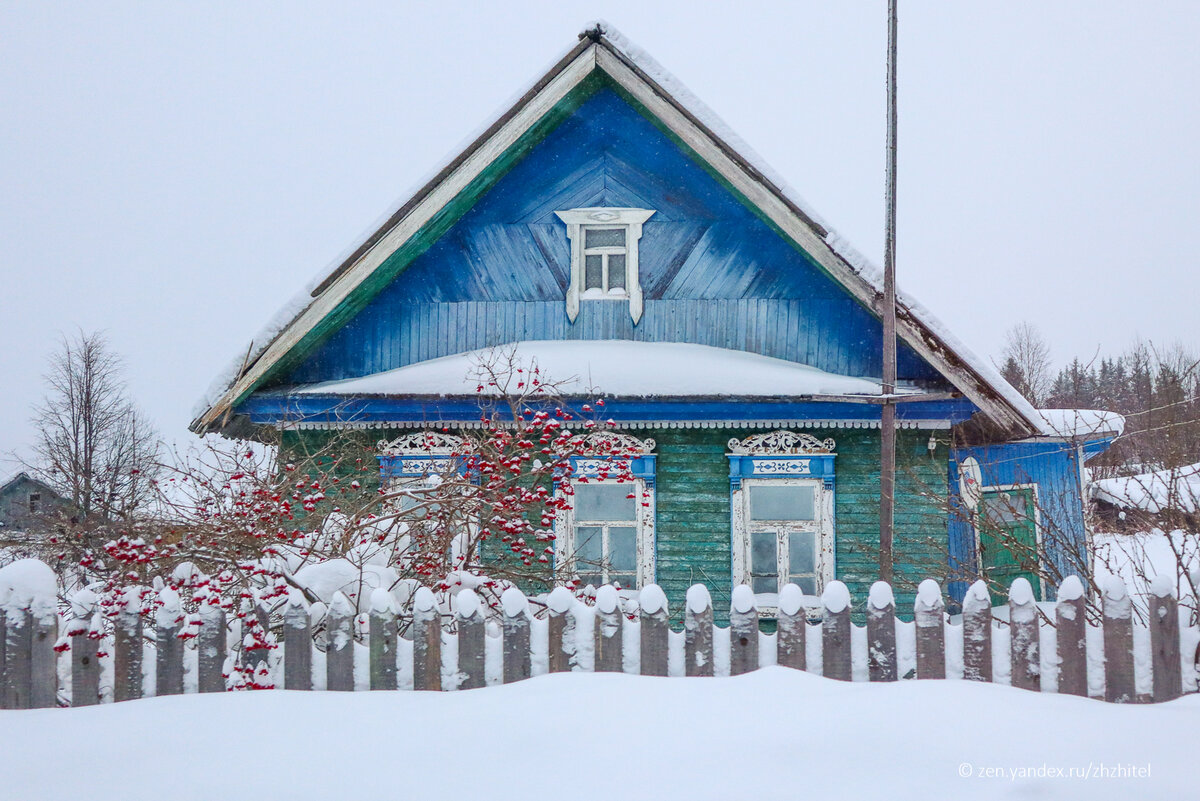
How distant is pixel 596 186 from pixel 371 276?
238 centimetres

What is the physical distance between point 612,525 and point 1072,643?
4522mm

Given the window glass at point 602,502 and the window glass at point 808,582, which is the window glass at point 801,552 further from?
the window glass at point 602,502

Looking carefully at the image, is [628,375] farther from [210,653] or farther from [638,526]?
[210,653]

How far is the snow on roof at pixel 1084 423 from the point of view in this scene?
7879mm

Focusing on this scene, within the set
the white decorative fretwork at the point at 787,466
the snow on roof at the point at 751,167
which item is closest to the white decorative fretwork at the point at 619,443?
the white decorative fretwork at the point at 787,466

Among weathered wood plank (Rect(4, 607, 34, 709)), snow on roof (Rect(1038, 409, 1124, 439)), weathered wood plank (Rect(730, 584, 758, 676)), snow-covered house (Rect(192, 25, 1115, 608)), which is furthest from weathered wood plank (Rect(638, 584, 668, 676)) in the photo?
snow on roof (Rect(1038, 409, 1124, 439))

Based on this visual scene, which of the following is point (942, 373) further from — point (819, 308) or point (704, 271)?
point (704, 271)

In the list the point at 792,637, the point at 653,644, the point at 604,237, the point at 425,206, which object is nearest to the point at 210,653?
the point at 653,644

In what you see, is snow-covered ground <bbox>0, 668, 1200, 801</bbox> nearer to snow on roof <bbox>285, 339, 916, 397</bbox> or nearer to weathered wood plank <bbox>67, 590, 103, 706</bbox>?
weathered wood plank <bbox>67, 590, 103, 706</bbox>

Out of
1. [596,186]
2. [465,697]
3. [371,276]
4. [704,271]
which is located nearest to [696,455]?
[704,271]

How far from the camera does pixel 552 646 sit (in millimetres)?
3469

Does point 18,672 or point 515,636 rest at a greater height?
point 515,636

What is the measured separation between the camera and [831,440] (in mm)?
7297

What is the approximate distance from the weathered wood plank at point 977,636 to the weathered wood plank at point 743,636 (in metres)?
0.90
